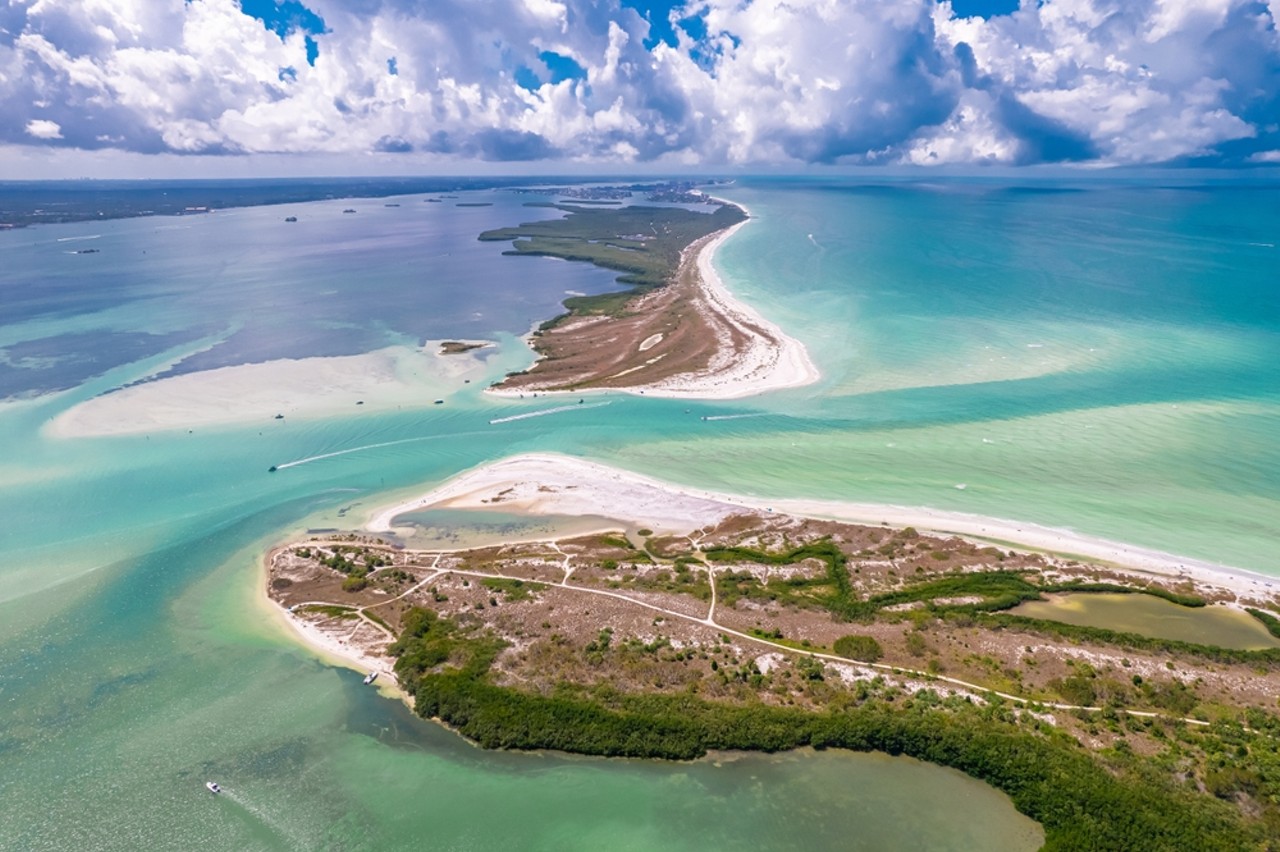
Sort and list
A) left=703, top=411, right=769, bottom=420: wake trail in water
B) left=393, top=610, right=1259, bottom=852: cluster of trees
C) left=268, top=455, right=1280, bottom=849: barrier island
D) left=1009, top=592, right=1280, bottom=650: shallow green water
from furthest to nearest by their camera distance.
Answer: left=703, top=411, right=769, bottom=420: wake trail in water, left=1009, top=592, right=1280, bottom=650: shallow green water, left=268, top=455, right=1280, bottom=849: barrier island, left=393, top=610, right=1259, bottom=852: cluster of trees

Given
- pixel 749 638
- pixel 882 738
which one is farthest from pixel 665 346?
pixel 882 738

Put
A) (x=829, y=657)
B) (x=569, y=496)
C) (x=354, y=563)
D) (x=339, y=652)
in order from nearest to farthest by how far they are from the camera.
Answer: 1. (x=829, y=657)
2. (x=339, y=652)
3. (x=354, y=563)
4. (x=569, y=496)

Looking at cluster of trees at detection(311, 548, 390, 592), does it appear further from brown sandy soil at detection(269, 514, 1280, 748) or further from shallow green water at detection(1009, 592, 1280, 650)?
shallow green water at detection(1009, 592, 1280, 650)

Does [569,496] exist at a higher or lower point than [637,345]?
lower

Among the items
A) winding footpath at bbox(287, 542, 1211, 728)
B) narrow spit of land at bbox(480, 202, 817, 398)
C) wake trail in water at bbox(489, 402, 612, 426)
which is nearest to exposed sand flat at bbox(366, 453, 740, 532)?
winding footpath at bbox(287, 542, 1211, 728)

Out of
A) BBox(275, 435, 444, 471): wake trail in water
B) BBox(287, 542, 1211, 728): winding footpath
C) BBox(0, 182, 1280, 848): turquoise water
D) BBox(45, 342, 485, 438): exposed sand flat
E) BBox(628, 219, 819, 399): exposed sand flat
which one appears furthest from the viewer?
BBox(628, 219, 819, 399): exposed sand flat

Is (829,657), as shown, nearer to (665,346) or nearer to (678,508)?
(678,508)
